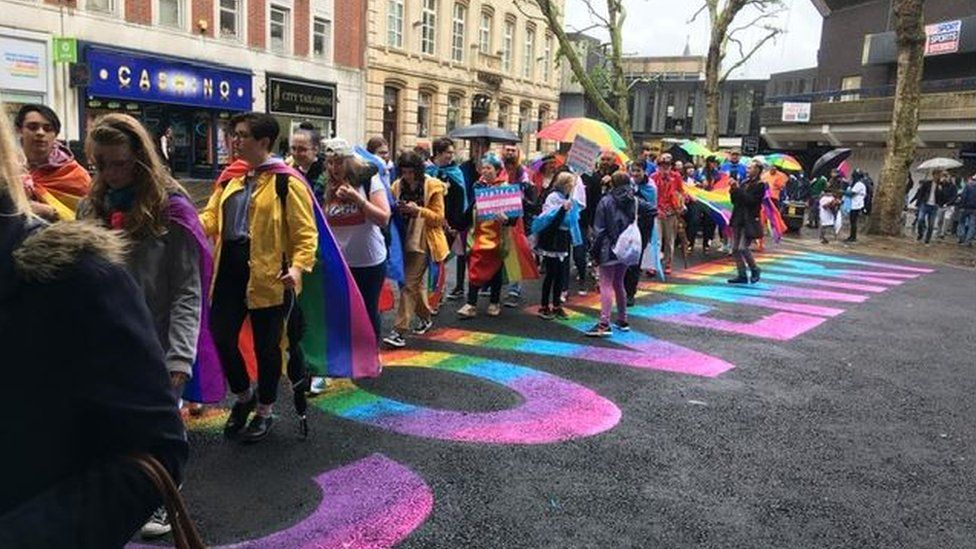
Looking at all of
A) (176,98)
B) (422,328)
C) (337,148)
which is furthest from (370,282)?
(176,98)

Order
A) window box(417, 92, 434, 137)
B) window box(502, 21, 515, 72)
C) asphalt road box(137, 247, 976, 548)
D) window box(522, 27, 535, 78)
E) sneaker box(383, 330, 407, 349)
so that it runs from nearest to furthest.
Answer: asphalt road box(137, 247, 976, 548), sneaker box(383, 330, 407, 349), window box(417, 92, 434, 137), window box(502, 21, 515, 72), window box(522, 27, 535, 78)

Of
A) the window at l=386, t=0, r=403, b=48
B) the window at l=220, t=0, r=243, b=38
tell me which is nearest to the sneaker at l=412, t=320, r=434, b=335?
the window at l=220, t=0, r=243, b=38

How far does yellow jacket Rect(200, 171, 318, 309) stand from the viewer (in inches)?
169

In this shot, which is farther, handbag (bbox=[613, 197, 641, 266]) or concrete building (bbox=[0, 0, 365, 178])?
concrete building (bbox=[0, 0, 365, 178])

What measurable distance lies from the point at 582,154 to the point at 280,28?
20.0m

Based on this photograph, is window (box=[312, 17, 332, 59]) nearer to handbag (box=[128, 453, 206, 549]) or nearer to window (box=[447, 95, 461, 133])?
window (box=[447, 95, 461, 133])

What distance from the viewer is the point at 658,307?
9.45m

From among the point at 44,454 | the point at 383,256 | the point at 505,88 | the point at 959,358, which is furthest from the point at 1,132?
the point at 505,88

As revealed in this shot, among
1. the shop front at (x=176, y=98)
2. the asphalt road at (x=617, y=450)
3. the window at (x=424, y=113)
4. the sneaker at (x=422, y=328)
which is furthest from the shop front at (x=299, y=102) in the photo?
the asphalt road at (x=617, y=450)

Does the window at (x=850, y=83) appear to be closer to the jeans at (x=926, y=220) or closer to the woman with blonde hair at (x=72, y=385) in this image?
the jeans at (x=926, y=220)

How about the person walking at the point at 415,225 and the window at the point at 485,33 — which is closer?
the person walking at the point at 415,225

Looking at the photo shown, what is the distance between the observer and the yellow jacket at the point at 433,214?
7.29 m

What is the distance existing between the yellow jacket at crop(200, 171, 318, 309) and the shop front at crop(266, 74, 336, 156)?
844 inches

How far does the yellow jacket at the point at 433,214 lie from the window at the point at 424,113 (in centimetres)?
2688
